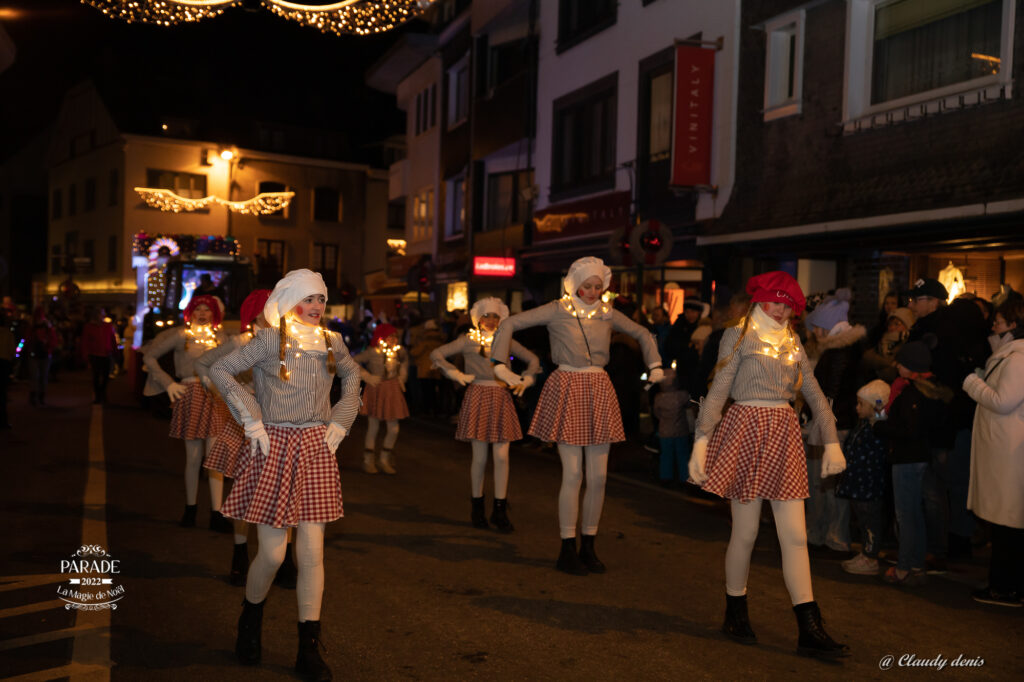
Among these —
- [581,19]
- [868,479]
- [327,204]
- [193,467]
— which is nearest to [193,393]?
[193,467]

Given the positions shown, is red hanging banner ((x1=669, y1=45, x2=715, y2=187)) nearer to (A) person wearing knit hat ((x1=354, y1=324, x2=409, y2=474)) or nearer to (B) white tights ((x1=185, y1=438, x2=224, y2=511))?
(A) person wearing knit hat ((x1=354, y1=324, x2=409, y2=474))

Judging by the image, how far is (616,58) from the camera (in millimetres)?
20312

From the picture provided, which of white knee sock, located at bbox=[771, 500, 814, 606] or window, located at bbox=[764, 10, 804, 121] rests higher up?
window, located at bbox=[764, 10, 804, 121]

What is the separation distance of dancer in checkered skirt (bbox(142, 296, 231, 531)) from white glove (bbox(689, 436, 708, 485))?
423 cm

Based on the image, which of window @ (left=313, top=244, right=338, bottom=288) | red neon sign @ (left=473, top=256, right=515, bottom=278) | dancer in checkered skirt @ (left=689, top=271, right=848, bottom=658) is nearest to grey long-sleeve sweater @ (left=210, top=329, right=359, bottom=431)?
dancer in checkered skirt @ (left=689, top=271, right=848, bottom=658)

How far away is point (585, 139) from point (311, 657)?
1842cm

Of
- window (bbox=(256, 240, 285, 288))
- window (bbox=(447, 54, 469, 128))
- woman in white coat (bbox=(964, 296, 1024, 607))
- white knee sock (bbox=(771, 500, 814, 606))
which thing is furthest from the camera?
window (bbox=(256, 240, 285, 288))

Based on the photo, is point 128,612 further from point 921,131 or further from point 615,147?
point 615,147

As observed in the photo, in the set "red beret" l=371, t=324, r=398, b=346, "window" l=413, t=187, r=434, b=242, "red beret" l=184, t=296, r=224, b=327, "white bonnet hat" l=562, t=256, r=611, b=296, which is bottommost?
"red beret" l=371, t=324, r=398, b=346

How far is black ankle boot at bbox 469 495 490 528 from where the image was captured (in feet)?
29.3

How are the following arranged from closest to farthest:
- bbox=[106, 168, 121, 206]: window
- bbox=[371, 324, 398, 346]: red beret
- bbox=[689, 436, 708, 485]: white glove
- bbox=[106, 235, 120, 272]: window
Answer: bbox=[689, 436, 708, 485]: white glove
bbox=[371, 324, 398, 346]: red beret
bbox=[106, 168, 121, 206]: window
bbox=[106, 235, 120, 272]: window

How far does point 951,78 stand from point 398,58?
2542 centimetres

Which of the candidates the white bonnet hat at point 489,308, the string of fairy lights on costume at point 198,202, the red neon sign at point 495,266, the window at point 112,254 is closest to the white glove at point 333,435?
the white bonnet hat at point 489,308

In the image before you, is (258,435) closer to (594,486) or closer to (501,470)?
(594,486)
